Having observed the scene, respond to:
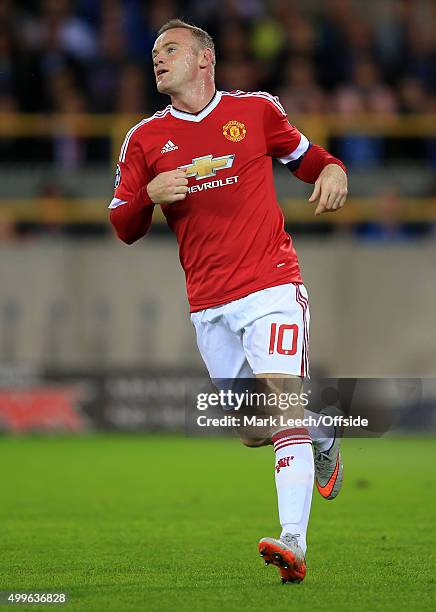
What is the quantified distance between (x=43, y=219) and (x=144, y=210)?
9.62m

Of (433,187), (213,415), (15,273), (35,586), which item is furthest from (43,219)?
(35,586)

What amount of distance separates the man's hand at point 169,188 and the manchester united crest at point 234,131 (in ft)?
1.35

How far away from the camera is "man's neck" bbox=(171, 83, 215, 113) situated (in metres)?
6.38

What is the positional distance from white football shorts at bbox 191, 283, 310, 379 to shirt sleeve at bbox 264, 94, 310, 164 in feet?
2.17

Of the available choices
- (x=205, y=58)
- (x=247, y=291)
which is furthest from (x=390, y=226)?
(x=247, y=291)

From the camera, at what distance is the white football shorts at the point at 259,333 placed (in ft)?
20.0

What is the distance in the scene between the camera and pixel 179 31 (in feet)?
21.0

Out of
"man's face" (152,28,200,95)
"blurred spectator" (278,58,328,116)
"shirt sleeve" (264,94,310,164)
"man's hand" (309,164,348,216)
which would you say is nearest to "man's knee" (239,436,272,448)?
"man's hand" (309,164,348,216)

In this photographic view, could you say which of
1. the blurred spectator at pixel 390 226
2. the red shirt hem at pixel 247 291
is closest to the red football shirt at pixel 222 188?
the red shirt hem at pixel 247 291

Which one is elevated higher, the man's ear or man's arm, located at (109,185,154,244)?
the man's ear

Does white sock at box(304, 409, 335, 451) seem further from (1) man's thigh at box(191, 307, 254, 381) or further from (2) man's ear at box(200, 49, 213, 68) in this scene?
(2) man's ear at box(200, 49, 213, 68)

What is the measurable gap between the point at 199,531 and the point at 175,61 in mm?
2708

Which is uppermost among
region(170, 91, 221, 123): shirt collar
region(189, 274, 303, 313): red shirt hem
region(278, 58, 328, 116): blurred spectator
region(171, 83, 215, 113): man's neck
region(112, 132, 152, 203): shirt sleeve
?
region(278, 58, 328, 116): blurred spectator

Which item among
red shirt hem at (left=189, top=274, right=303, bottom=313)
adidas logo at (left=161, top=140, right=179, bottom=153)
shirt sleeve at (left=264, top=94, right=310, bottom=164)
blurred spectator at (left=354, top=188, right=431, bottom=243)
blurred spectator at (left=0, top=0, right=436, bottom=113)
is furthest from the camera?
blurred spectator at (left=0, top=0, right=436, bottom=113)
